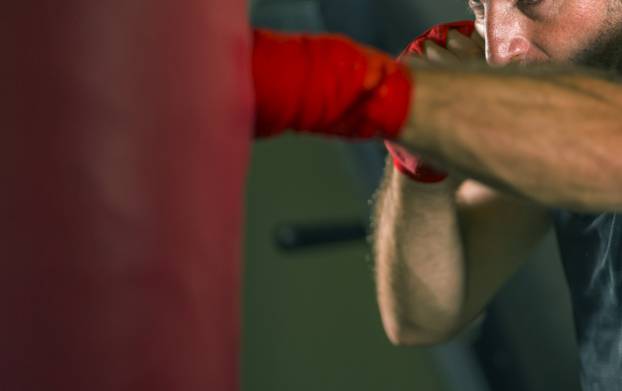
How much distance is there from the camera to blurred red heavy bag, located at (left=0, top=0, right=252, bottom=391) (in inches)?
18.7

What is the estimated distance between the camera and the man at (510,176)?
557 millimetres

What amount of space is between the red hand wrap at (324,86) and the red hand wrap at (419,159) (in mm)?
268

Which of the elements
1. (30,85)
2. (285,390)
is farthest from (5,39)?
(285,390)

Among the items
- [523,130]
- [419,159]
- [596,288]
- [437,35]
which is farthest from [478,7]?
[523,130]

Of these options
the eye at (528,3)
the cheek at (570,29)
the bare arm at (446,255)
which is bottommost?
the bare arm at (446,255)

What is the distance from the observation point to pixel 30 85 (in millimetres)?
476

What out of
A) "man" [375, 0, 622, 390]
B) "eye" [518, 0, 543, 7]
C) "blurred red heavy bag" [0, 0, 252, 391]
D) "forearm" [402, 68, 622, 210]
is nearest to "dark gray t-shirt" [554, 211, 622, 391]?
"man" [375, 0, 622, 390]

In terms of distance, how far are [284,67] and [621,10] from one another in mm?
457

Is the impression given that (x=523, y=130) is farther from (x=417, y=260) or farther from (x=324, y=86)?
(x=417, y=260)

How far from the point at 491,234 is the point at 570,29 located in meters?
0.29

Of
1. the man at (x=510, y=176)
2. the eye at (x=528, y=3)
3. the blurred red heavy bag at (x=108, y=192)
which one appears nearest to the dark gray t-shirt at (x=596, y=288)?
the man at (x=510, y=176)

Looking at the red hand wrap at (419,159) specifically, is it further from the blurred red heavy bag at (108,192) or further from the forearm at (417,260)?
the blurred red heavy bag at (108,192)

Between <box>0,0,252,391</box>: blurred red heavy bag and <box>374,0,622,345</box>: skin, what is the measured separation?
13 cm

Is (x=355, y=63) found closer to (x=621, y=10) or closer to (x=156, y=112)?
(x=156, y=112)
